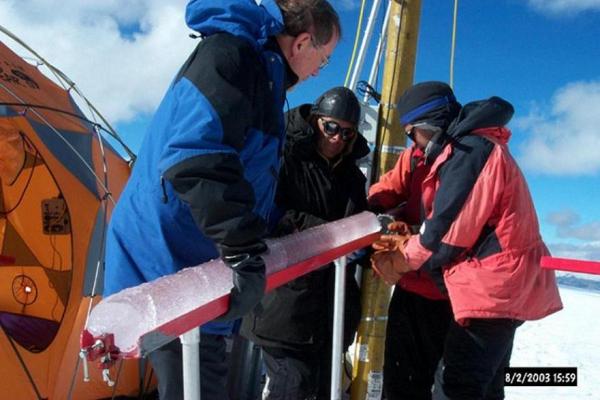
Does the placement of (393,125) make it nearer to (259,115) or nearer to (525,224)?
(525,224)

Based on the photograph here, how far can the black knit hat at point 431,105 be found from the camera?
2.43 meters

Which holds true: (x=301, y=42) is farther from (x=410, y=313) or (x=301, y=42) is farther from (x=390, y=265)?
(x=410, y=313)

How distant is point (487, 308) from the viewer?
2207 millimetres

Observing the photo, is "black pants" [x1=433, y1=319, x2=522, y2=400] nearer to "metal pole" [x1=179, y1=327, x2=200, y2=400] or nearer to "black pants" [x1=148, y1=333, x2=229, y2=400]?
"black pants" [x1=148, y1=333, x2=229, y2=400]

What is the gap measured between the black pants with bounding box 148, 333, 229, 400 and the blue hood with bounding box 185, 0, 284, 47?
962 millimetres

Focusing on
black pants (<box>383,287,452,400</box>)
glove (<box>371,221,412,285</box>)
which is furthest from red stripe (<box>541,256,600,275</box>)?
black pants (<box>383,287,452,400</box>)

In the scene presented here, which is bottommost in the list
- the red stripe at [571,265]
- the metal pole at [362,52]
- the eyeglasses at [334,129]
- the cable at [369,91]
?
the red stripe at [571,265]

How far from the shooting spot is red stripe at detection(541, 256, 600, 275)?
7.14ft

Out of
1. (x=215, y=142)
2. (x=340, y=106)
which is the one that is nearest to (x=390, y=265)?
(x=340, y=106)

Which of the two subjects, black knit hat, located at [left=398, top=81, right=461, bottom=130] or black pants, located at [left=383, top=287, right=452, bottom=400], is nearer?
black knit hat, located at [left=398, top=81, right=461, bottom=130]

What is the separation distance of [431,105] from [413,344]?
1.41 meters

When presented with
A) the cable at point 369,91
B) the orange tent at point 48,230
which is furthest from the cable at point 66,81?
the cable at point 369,91

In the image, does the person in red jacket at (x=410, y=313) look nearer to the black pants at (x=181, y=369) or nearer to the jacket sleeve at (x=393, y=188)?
the jacket sleeve at (x=393, y=188)

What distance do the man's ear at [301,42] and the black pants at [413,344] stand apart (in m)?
1.78
